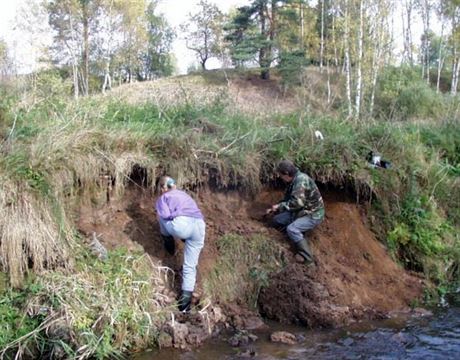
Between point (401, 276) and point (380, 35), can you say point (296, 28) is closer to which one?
point (380, 35)

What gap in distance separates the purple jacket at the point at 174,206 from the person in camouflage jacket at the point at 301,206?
5.47 feet

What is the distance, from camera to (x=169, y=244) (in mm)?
7836

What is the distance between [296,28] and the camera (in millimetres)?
32375

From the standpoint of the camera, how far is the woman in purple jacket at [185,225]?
7.27 m

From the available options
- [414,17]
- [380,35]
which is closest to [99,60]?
[380,35]

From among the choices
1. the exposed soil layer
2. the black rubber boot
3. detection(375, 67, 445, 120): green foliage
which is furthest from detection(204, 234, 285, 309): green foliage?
detection(375, 67, 445, 120): green foliage

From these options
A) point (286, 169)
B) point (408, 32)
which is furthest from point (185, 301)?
point (408, 32)

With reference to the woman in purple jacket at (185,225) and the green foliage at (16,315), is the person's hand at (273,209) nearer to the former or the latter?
the woman in purple jacket at (185,225)

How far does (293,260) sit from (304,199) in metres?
0.95

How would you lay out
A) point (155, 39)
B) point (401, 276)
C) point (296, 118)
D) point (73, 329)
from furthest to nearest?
point (155, 39) < point (296, 118) < point (401, 276) < point (73, 329)

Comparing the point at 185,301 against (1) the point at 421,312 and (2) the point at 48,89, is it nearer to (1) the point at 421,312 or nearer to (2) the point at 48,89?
(1) the point at 421,312

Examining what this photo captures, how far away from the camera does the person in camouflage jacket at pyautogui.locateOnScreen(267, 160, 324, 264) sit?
27.2 feet

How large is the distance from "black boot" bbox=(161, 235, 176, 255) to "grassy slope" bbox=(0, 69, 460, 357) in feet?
1.70

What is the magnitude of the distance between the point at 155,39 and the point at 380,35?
24525 mm
